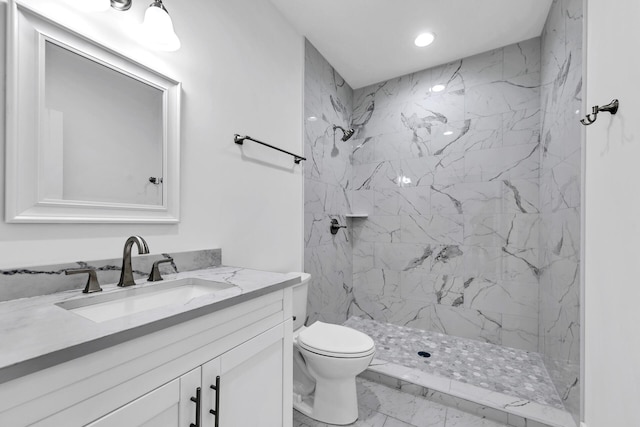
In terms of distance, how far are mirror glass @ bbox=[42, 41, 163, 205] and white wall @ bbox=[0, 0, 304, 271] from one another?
0.37 feet

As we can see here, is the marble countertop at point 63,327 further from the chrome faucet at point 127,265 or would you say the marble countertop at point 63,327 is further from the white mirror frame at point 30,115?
the white mirror frame at point 30,115

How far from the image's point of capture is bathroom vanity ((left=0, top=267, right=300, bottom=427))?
1.71 ft

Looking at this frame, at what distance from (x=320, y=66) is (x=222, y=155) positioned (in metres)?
1.53

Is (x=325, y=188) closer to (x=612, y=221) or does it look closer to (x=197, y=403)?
(x=612, y=221)

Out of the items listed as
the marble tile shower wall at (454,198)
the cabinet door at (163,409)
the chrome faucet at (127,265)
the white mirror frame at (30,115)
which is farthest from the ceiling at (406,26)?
the cabinet door at (163,409)

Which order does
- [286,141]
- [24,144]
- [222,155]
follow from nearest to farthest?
[24,144] < [222,155] < [286,141]

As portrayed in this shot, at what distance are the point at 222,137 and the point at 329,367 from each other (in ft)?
4.66

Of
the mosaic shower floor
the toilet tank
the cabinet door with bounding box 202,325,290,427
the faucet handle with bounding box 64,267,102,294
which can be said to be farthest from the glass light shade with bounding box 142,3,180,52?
the mosaic shower floor

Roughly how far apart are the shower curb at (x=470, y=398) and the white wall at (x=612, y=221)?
27cm

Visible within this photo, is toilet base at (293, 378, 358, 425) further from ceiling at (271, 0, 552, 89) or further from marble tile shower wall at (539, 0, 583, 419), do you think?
ceiling at (271, 0, 552, 89)

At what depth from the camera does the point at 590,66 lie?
1.30 m

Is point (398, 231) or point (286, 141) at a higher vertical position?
point (286, 141)

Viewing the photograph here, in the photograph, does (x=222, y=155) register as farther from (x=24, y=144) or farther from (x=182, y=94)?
(x=24, y=144)

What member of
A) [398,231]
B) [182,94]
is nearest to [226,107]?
[182,94]
